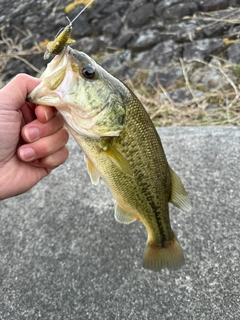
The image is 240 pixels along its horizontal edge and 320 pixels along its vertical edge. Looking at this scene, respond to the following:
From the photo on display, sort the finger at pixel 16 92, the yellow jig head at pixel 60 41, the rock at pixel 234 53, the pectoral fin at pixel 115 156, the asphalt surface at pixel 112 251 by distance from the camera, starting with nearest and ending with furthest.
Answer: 1. the yellow jig head at pixel 60 41
2. the pectoral fin at pixel 115 156
3. the finger at pixel 16 92
4. the asphalt surface at pixel 112 251
5. the rock at pixel 234 53

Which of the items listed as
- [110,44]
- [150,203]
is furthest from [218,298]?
[110,44]

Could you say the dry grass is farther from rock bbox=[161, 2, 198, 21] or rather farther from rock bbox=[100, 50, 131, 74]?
rock bbox=[161, 2, 198, 21]

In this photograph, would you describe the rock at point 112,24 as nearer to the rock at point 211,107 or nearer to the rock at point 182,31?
the rock at point 182,31

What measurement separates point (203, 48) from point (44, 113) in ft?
12.8

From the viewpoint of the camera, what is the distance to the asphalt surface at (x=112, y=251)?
1977 millimetres

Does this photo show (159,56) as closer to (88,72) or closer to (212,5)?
(212,5)

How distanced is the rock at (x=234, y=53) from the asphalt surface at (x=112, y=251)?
2.05 metres

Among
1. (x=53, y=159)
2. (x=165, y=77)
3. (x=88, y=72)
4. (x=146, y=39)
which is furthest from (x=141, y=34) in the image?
(x=88, y=72)

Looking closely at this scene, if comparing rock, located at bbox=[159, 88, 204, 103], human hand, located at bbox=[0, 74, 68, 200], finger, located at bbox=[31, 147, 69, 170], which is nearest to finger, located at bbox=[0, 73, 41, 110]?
human hand, located at bbox=[0, 74, 68, 200]

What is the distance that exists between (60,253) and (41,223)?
0.31 metres

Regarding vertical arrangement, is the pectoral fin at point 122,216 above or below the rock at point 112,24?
above

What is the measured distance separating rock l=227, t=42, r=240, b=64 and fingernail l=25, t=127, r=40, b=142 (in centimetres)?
359

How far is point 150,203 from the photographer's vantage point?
1644 millimetres

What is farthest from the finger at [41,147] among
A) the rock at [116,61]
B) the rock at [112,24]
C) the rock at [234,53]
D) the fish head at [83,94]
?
the rock at [112,24]
